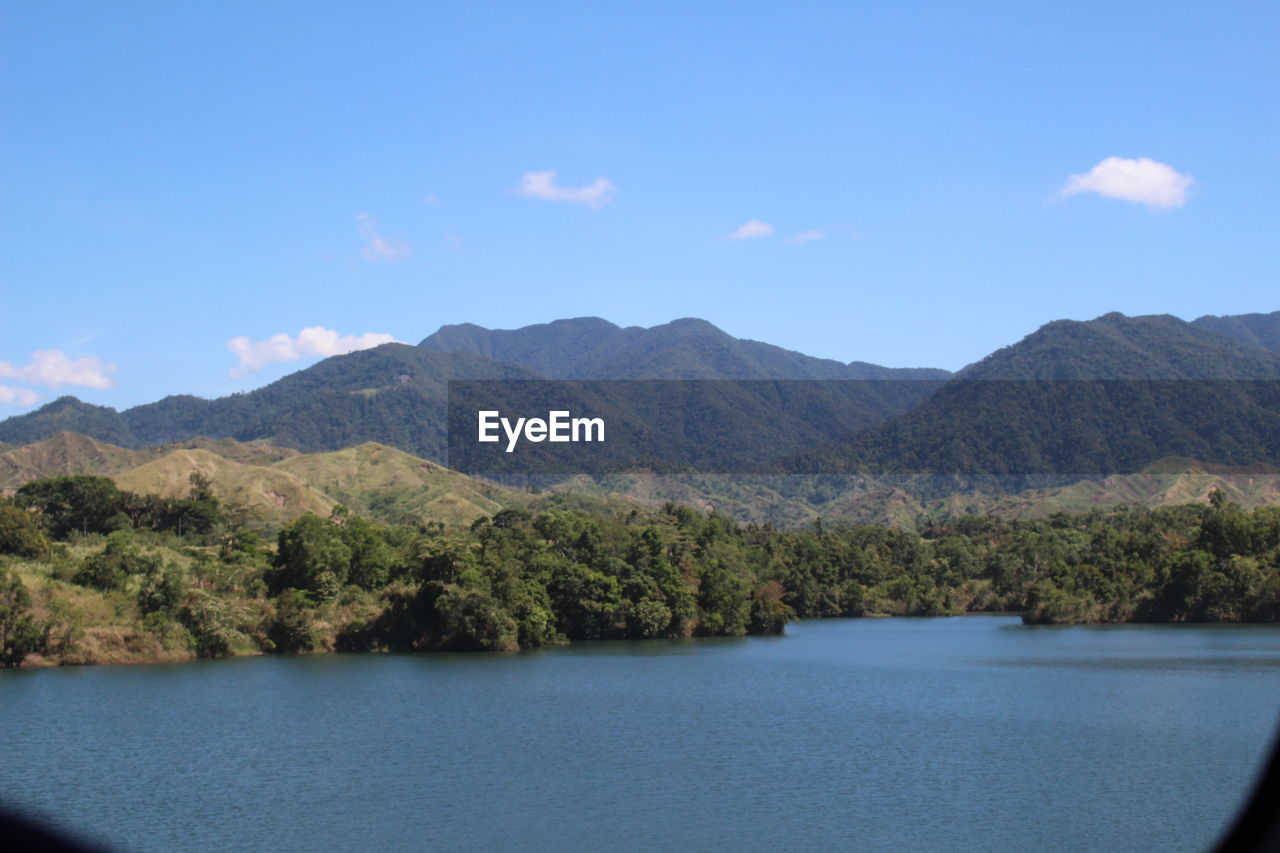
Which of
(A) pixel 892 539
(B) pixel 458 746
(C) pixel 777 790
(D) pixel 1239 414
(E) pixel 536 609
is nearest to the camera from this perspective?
(C) pixel 777 790

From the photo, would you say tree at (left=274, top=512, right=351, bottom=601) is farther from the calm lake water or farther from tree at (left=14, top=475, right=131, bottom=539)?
tree at (left=14, top=475, right=131, bottom=539)

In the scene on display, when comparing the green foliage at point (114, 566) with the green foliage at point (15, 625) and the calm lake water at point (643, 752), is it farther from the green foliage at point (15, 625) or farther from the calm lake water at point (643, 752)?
the calm lake water at point (643, 752)

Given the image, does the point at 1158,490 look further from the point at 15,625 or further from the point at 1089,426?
the point at 15,625

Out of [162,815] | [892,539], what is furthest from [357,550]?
[892,539]

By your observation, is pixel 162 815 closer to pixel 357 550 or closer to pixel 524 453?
pixel 357 550

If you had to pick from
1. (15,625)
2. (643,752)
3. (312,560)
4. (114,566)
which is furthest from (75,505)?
(643,752)

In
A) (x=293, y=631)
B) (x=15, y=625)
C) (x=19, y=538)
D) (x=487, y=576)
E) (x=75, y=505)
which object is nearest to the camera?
(x=15, y=625)
